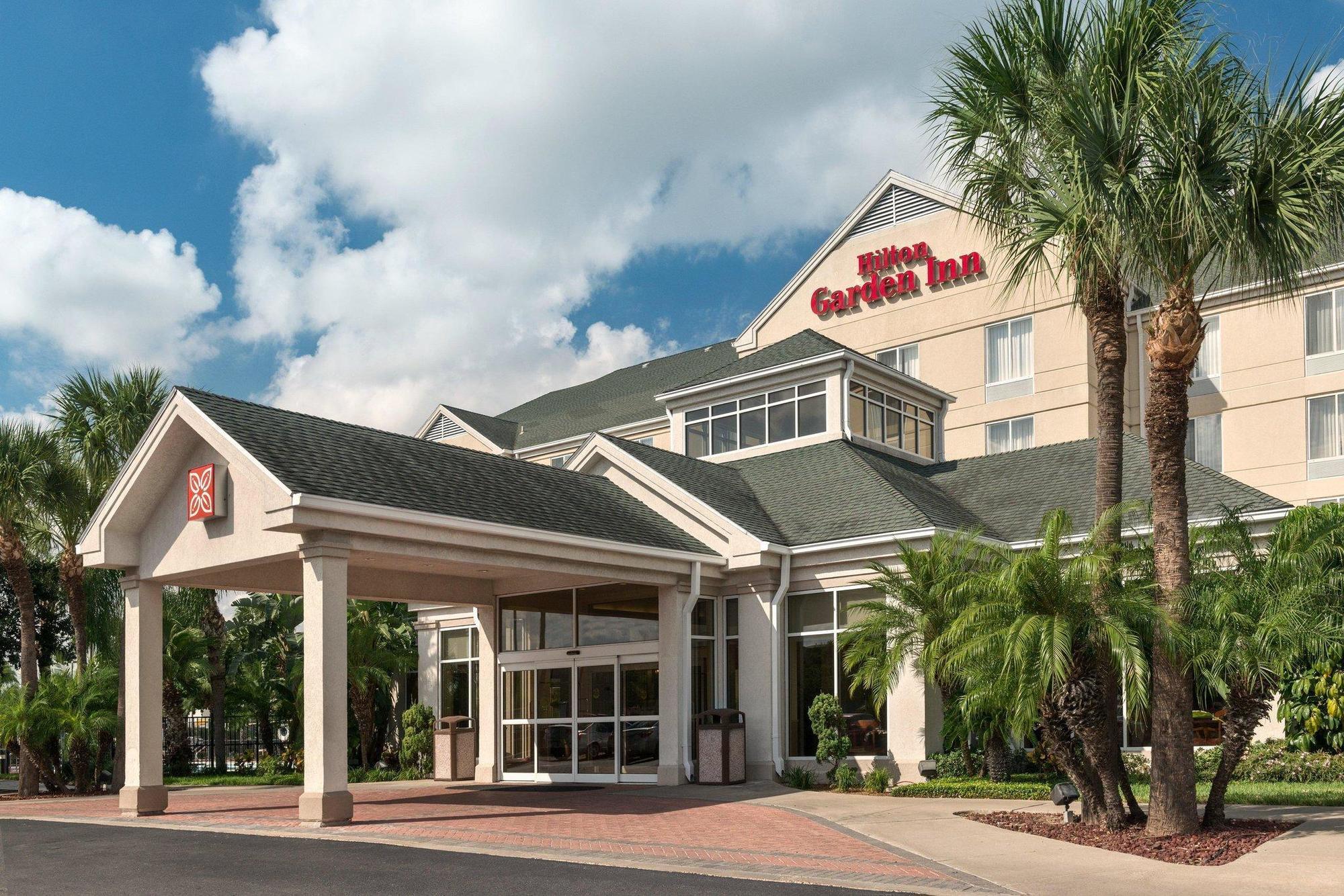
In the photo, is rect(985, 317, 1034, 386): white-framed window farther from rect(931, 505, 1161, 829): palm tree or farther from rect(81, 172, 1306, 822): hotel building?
rect(931, 505, 1161, 829): palm tree

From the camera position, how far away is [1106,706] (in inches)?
563

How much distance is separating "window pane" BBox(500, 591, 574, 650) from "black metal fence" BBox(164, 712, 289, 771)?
12.8m

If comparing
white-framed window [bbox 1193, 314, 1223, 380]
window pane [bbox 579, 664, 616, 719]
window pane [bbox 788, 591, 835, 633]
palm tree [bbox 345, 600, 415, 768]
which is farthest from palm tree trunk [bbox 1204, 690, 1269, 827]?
white-framed window [bbox 1193, 314, 1223, 380]

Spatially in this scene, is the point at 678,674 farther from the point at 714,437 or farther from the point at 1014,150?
the point at 1014,150

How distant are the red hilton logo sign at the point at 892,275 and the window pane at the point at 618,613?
20145 mm

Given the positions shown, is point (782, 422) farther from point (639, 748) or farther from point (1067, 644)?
point (1067, 644)

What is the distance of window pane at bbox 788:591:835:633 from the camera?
22922 mm

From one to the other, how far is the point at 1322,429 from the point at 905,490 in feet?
53.3

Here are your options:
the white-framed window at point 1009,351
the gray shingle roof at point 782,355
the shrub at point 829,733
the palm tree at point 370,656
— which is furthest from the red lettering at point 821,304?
the shrub at point 829,733

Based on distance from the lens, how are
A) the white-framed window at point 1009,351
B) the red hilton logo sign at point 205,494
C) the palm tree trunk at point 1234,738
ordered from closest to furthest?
the palm tree trunk at point 1234,738 < the red hilton logo sign at point 205,494 < the white-framed window at point 1009,351

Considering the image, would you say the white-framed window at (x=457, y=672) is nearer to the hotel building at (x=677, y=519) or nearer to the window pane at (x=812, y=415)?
the hotel building at (x=677, y=519)

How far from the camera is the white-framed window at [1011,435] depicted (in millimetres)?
37906

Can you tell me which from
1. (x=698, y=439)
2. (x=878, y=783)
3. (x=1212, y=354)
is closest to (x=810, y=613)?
(x=878, y=783)

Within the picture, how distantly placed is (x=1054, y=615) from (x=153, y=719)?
14.9 m
